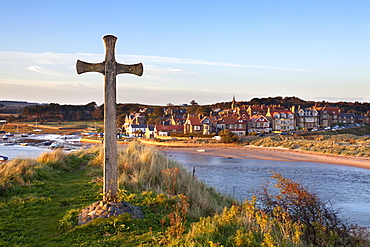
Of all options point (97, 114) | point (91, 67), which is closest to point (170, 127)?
point (91, 67)

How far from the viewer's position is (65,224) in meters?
5.53

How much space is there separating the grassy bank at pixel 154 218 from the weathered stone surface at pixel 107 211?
6.8 inches

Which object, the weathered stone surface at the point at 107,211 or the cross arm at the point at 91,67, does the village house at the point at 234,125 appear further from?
the weathered stone surface at the point at 107,211

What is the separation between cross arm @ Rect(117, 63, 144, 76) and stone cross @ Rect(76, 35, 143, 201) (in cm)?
11

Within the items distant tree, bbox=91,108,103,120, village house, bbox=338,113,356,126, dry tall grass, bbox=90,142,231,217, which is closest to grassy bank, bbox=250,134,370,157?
village house, bbox=338,113,356,126

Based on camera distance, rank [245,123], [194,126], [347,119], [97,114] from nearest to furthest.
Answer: [194,126], [245,123], [347,119], [97,114]

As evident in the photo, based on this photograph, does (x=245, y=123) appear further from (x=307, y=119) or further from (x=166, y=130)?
(x=307, y=119)

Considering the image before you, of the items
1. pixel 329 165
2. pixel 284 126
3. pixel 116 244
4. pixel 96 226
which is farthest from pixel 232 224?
pixel 284 126

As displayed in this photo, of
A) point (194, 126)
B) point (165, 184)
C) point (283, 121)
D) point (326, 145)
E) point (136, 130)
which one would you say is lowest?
point (326, 145)

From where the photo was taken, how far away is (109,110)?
630 centimetres

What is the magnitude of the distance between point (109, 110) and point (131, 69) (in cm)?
108

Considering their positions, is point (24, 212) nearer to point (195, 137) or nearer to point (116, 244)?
point (116, 244)

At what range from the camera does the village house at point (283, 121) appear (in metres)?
77.5

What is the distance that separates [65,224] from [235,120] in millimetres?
69445
